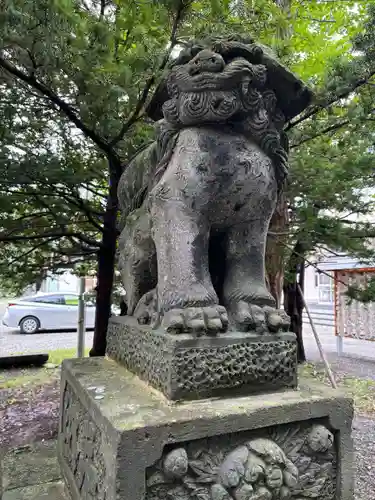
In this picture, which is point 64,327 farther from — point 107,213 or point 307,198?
point 307,198

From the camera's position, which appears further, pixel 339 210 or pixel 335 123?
pixel 339 210

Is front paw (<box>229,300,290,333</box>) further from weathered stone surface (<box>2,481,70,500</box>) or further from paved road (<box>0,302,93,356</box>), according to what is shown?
paved road (<box>0,302,93,356</box>)

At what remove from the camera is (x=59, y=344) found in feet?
26.9

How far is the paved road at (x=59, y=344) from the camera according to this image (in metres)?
7.53

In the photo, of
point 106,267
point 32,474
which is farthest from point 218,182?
point 106,267

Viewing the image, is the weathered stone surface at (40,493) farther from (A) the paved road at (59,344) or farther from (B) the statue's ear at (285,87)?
(A) the paved road at (59,344)

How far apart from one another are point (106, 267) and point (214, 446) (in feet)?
7.59

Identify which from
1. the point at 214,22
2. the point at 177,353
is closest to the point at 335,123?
the point at 214,22

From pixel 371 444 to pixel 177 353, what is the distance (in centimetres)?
308

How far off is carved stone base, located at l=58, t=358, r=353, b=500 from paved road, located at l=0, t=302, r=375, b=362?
6170 mm

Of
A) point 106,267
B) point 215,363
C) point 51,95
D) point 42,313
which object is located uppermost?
point 51,95

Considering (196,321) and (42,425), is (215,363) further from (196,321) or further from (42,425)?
(42,425)

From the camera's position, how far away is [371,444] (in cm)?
337

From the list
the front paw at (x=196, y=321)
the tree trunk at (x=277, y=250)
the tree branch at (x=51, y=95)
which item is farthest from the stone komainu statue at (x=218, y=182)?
the tree trunk at (x=277, y=250)
